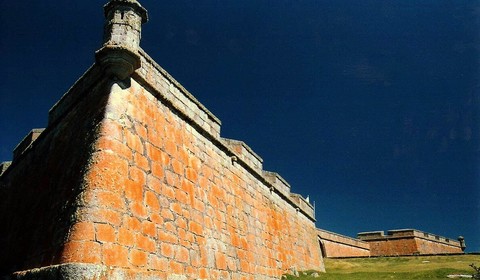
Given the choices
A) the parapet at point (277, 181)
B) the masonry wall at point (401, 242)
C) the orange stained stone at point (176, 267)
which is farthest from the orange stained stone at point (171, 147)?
the masonry wall at point (401, 242)

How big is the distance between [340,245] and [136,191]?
812 inches

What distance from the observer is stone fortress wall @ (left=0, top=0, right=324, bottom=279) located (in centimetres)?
458

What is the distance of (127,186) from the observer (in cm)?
514

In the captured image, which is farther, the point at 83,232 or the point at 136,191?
the point at 136,191

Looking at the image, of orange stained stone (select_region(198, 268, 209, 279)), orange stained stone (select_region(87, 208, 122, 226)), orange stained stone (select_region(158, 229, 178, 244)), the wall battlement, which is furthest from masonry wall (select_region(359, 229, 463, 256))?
orange stained stone (select_region(87, 208, 122, 226))

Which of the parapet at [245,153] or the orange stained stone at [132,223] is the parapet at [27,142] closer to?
the parapet at [245,153]

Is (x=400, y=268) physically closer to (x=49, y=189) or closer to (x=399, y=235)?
(x=49, y=189)

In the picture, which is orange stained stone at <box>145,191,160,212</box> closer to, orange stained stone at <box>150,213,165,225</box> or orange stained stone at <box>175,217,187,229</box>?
orange stained stone at <box>150,213,165,225</box>

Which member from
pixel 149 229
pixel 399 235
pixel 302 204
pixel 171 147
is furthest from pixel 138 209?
pixel 399 235

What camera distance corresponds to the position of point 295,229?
13.2 m

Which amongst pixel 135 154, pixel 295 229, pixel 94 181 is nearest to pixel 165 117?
pixel 135 154

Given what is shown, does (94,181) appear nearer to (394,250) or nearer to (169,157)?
(169,157)

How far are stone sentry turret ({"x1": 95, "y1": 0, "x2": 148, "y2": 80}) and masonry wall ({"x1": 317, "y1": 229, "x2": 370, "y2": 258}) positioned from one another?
18178 mm

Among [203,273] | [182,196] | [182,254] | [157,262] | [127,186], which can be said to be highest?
[182,196]
